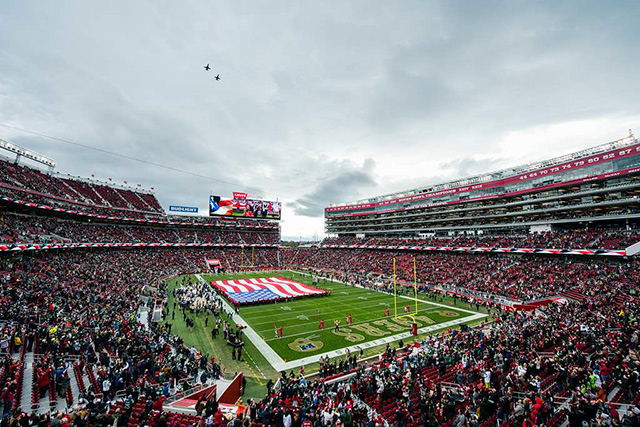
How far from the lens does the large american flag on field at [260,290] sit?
104 feet

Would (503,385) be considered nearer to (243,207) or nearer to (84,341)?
(84,341)

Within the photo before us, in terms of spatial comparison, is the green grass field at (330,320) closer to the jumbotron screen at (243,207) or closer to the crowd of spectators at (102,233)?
the crowd of spectators at (102,233)

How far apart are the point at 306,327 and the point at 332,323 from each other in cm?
242

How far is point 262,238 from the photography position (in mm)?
77875

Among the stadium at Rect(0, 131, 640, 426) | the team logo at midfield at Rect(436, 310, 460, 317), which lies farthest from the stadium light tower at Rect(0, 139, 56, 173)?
the team logo at midfield at Rect(436, 310, 460, 317)

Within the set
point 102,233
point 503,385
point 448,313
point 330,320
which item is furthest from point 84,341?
point 102,233

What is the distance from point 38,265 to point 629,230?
62.9m

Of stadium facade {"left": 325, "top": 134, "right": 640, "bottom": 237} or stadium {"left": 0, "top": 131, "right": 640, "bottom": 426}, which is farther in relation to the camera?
stadium facade {"left": 325, "top": 134, "right": 640, "bottom": 237}

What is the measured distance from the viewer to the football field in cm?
1938

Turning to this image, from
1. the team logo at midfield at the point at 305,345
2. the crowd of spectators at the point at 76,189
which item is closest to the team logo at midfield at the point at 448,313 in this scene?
the team logo at midfield at the point at 305,345

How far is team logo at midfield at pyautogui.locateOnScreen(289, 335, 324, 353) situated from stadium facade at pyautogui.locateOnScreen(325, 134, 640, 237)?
131ft

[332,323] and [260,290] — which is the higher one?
[260,290]

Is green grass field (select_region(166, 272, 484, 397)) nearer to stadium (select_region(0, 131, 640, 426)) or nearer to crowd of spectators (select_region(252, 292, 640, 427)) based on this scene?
stadium (select_region(0, 131, 640, 426))

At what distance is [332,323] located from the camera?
25.0m
